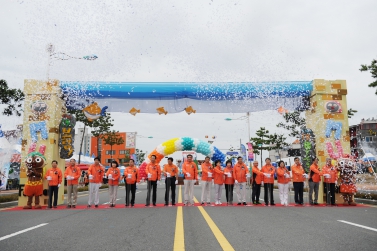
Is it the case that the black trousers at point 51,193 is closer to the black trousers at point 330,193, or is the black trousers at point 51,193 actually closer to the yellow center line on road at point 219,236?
the yellow center line on road at point 219,236

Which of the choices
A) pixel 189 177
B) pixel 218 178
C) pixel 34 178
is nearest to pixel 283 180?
pixel 218 178

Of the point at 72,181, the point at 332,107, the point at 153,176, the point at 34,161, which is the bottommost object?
the point at 72,181

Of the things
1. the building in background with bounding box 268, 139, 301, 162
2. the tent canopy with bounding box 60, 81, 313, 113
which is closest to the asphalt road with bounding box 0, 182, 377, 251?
the tent canopy with bounding box 60, 81, 313, 113

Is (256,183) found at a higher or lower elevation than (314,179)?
lower

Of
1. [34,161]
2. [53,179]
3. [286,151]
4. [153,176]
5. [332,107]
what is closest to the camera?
[53,179]

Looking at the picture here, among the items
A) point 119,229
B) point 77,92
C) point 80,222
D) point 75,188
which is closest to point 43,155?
point 75,188

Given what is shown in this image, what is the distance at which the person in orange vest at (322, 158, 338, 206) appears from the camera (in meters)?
12.9

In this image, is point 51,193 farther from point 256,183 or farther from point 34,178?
point 256,183

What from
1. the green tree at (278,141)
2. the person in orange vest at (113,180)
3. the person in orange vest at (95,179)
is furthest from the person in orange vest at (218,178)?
the green tree at (278,141)

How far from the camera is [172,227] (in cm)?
718

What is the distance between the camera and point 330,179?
12922 mm

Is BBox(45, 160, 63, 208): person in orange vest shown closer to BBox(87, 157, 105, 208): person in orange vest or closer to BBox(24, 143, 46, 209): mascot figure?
BBox(24, 143, 46, 209): mascot figure

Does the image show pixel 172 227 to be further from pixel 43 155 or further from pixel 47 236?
pixel 43 155

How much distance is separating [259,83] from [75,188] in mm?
8447
